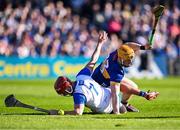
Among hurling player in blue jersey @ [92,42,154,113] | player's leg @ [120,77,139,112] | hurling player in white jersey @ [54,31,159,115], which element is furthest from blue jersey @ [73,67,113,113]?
player's leg @ [120,77,139,112]

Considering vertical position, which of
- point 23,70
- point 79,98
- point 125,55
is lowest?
point 79,98

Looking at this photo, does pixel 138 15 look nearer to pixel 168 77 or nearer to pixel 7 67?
pixel 168 77

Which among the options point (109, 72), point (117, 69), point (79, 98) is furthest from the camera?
point (109, 72)

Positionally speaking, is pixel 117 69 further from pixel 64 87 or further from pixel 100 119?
pixel 100 119

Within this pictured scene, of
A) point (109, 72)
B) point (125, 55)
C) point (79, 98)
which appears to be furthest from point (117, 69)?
point (79, 98)

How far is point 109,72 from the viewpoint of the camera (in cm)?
1595

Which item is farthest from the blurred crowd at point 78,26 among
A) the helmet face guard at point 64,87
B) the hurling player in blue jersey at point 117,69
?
the helmet face guard at point 64,87

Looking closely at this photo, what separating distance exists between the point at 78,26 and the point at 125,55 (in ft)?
73.3

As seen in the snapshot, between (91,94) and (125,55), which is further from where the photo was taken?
(125,55)

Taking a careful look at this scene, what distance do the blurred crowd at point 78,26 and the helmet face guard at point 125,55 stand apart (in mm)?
20368

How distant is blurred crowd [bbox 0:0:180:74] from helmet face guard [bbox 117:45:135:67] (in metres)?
20.4

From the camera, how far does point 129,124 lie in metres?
13.6

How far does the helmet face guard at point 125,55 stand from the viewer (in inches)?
615

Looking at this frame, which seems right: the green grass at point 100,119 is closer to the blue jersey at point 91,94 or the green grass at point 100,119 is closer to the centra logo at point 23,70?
the blue jersey at point 91,94
